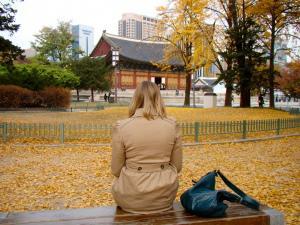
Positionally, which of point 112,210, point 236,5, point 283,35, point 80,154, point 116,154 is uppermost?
point 236,5

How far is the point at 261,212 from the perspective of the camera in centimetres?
344

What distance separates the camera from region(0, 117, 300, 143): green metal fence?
1297 centimetres

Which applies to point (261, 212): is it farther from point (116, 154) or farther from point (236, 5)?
point (236, 5)

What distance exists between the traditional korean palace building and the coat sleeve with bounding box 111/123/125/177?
4586 cm

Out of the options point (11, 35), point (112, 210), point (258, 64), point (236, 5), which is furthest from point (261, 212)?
point (236, 5)

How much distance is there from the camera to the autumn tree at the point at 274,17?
23562mm

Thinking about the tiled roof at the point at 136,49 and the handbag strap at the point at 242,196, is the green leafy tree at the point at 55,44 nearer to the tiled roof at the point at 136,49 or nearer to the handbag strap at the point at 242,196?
the tiled roof at the point at 136,49

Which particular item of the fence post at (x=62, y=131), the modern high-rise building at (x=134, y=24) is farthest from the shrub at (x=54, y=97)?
the modern high-rise building at (x=134, y=24)

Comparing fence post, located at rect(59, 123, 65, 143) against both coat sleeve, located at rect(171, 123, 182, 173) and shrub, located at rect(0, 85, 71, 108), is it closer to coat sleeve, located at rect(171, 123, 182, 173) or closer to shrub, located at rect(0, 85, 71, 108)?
coat sleeve, located at rect(171, 123, 182, 173)

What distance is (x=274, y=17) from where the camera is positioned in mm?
24766

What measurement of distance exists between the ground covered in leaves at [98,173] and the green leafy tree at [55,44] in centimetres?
3487

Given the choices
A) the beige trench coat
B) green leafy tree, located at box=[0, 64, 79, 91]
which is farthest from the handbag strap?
green leafy tree, located at box=[0, 64, 79, 91]

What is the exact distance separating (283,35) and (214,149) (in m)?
19.2

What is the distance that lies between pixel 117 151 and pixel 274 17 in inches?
958
